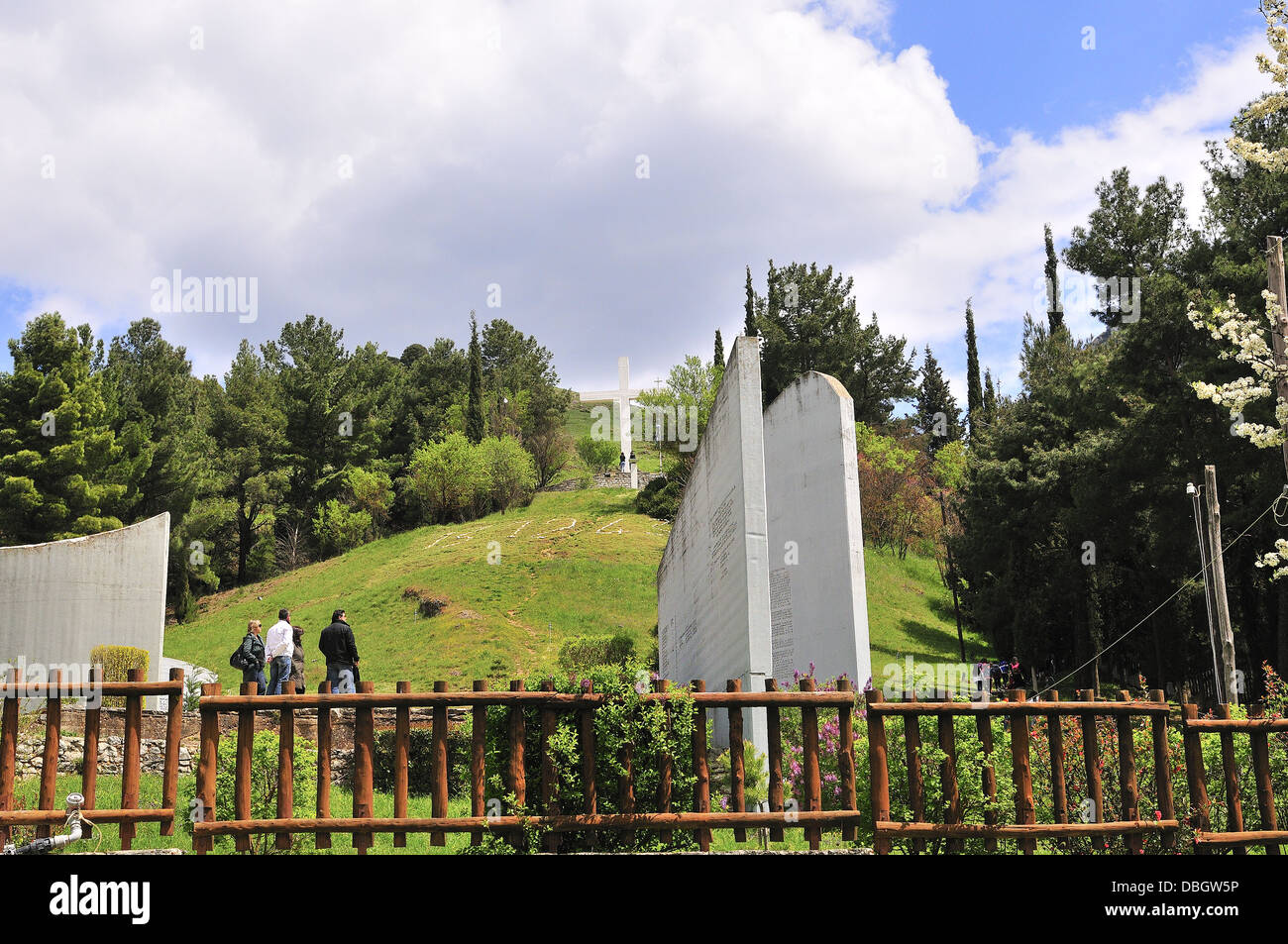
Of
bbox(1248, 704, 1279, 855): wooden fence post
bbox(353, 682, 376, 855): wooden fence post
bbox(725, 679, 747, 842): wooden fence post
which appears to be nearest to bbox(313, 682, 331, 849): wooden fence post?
bbox(353, 682, 376, 855): wooden fence post

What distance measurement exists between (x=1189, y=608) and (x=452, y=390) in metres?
46.2

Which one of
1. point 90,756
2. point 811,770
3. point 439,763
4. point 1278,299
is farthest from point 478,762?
point 1278,299

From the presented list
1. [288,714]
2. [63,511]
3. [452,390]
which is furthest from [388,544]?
[288,714]

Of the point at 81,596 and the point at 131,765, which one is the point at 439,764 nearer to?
the point at 131,765

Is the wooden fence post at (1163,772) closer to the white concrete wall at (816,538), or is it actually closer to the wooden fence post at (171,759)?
the white concrete wall at (816,538)

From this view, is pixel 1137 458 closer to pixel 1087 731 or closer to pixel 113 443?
pixel 1087 731

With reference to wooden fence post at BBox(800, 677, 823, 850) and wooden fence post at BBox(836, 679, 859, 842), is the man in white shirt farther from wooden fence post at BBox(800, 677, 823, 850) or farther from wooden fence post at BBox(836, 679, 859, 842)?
wooden fence post at BBox(836, 679, 859, 842)

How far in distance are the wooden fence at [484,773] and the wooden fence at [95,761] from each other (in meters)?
0.21

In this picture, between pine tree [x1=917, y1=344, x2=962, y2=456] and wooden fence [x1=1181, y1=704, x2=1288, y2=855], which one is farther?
pine tree [x1=917, y1=344, x2=962, y2=456]

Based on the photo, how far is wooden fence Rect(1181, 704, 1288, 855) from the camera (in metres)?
6.35

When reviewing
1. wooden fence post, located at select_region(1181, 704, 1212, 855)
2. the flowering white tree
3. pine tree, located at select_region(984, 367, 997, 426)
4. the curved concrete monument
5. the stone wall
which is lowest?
the stone wall

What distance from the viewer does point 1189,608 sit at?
2845 cm

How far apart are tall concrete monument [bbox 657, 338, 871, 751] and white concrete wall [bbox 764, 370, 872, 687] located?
0.05 ft

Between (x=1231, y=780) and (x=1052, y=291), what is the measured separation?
51.8 m
